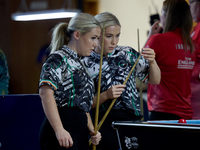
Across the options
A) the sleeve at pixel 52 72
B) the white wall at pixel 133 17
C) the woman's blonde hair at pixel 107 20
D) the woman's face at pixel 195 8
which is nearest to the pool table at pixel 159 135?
the sleeve at pixel 52 72

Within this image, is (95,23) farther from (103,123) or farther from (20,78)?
(20,78)

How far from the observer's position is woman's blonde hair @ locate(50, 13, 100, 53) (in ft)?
5.73

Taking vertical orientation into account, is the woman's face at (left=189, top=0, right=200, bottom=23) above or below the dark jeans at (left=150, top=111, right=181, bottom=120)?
above

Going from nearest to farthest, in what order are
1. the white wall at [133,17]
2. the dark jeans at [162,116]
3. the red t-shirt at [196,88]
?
the dark jeans at [162,116]
the red t-shirt at [196,88]
the white wall at [133,17]

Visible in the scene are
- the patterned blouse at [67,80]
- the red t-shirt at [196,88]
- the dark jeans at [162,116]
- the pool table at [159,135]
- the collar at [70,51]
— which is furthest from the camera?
the red t-shirt at [196,88]

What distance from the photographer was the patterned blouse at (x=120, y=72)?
193 centimetres

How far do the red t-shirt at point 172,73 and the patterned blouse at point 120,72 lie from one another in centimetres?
34

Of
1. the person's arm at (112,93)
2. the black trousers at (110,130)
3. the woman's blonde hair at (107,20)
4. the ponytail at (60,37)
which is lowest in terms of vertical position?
the black trousers at (110,130)

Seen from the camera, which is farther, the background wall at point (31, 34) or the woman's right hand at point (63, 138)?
the background wall at point (31, 34)

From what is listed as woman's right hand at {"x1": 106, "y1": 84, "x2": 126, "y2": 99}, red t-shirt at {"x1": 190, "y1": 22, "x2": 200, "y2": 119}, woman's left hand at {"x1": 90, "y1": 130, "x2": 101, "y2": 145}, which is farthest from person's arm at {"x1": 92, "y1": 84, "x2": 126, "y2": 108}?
red t-shirt at {"x1": 190, "y1": 22, "x2": 200, "y2": 119}

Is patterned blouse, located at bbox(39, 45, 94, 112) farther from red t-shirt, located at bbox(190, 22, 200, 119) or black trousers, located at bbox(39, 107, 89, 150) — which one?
red t-shirt, located at bbox(190, 22, 200, 119)

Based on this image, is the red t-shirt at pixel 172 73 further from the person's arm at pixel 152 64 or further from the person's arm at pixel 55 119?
the person's arm at pixel 55 119

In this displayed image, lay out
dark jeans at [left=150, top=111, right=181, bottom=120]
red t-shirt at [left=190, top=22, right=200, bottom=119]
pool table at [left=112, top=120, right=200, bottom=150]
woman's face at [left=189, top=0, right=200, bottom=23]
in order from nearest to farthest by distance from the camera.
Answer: pool table at [left=112, top=120, right=200, bottom=150] < dark jeans at [left=150, top=111, right=181, bottom=120] < red t-shirt at [left=190, top=22, right=200, bottom=119] < woman's face at [left=189, top=0, right=200, bottom=23]

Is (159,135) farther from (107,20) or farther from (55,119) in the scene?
(107,20)
